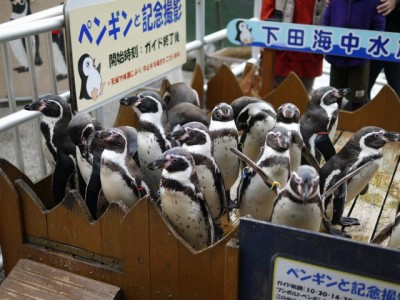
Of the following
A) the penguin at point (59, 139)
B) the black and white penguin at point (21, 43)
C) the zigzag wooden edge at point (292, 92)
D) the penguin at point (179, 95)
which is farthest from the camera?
the black and white penguin at point (21, 43)

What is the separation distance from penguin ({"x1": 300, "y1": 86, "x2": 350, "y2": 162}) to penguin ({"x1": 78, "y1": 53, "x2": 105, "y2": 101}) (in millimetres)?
1093

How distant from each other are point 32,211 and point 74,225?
22 centimetres

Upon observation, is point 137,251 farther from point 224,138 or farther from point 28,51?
point 28,51

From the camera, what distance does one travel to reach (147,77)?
3146 mm

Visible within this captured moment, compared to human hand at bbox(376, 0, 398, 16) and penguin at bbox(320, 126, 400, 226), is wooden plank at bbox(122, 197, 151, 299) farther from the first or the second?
human hand at bbox(376, 0, 398, 16)

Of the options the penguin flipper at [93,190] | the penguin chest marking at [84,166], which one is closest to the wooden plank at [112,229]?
the penguin flipper at [93,190]

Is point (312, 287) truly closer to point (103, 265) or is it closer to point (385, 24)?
point (103, 265)

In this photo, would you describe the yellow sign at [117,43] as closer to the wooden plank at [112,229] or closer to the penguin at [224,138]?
the penguin at [224,138]

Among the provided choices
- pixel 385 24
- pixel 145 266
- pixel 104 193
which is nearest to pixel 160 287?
pixel 145 266

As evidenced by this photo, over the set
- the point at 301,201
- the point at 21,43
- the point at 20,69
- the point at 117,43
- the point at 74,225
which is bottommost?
the point at 20,69

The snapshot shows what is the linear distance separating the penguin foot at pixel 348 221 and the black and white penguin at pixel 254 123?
54 centimetres

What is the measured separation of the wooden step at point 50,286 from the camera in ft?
6.36

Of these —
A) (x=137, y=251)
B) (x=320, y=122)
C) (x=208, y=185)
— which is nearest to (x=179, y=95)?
(x=320, y=122)

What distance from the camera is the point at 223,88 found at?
12.1 ft
